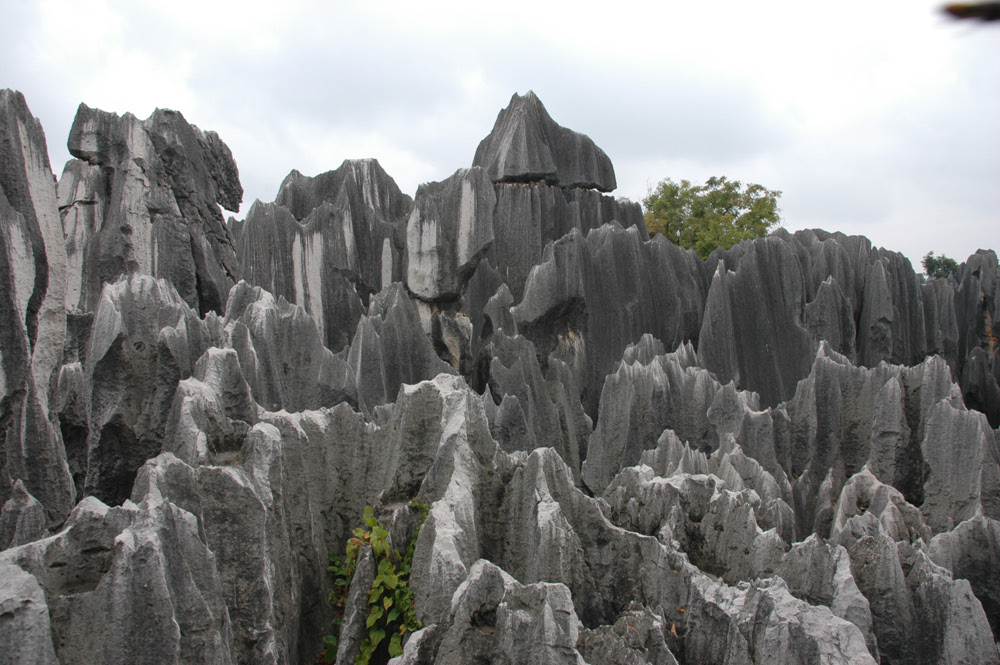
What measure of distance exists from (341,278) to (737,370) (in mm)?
9111

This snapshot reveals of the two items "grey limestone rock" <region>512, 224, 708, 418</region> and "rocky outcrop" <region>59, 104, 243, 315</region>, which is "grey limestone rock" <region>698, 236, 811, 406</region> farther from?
"rocky outcrop" <region>59, 104, 243, 315</region>

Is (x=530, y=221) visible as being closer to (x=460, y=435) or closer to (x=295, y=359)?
(x=295, y=359)

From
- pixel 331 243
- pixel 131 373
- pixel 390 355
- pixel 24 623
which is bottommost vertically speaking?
pixel 24 623

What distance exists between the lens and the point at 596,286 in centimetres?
1838

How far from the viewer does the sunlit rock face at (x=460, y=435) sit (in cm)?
502

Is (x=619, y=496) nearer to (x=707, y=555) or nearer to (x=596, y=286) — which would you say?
(x=707, y=555)

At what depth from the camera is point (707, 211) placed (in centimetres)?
3194

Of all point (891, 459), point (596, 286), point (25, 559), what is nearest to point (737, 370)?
point (596, 286)

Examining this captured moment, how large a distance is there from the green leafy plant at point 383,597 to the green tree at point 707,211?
2567cm

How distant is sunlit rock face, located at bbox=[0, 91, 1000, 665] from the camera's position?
16.5 feet

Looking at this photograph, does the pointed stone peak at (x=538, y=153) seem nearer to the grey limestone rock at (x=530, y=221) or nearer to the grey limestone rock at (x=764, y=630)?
the grey limestone rock at (x=530, y=221)

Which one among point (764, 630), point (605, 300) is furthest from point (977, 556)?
point (605, 300)

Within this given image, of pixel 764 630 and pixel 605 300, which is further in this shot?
pixel 605 300

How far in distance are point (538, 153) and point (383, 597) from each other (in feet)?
58.7
